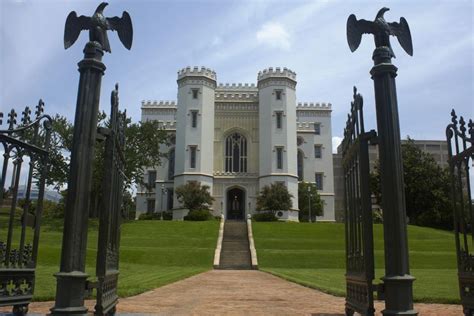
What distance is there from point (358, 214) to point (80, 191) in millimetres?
3748

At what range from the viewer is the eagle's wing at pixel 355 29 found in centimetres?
611

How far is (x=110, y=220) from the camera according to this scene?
20.5ft

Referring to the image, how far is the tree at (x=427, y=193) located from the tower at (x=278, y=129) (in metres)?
8.54

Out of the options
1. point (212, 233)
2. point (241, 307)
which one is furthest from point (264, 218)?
point (241, 307)

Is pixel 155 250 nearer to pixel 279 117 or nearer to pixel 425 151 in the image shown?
pixel 279 117

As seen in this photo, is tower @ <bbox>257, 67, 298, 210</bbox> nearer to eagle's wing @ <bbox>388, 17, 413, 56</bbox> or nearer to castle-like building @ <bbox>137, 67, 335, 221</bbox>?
castle-like building @ <bbox>137, 67, 335, 221</bbox>

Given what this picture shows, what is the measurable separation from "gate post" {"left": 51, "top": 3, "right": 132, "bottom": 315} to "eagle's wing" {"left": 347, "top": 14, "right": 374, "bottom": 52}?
3.22 m

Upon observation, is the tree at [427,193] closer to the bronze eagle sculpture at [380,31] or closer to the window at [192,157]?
the window at [192,157]

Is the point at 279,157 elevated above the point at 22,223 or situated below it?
above

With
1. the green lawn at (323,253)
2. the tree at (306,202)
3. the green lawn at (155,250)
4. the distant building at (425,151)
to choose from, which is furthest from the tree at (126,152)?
the distant building at (425,151)

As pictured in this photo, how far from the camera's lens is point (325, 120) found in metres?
58.0

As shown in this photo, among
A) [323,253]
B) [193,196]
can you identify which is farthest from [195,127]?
[323,253]

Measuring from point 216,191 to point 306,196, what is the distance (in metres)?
10.1

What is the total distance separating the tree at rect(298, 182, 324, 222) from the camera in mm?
50250
